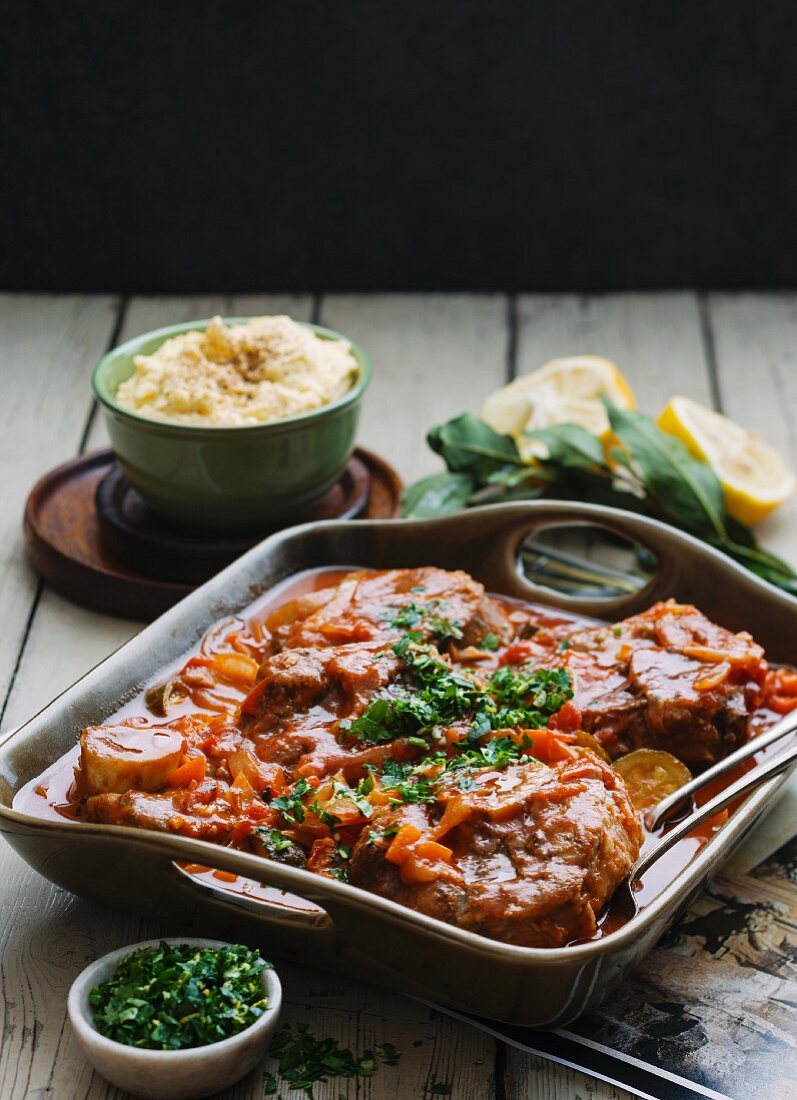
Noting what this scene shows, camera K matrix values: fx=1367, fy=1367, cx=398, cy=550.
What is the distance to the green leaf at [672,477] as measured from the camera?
427 centimetres

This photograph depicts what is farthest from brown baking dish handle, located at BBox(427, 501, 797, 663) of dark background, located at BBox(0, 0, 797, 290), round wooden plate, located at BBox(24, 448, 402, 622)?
dark background, located at BBox(0, 0, 797, 290)

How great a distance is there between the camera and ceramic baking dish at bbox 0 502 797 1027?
235 cm

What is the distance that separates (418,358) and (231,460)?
2106 millimetres

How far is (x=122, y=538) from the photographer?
4.33m

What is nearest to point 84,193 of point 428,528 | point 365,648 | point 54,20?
point 54,20

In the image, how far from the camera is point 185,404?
4.13 meters

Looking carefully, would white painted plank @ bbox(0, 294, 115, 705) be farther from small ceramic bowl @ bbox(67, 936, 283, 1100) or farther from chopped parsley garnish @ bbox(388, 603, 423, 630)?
small ceramic bowl @ bbox(67, 936, 283, 1100)

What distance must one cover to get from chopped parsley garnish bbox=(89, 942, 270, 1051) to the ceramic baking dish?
0.33ft

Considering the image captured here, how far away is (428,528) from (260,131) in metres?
3.25

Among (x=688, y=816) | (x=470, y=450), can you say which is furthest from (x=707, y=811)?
(x=470, y=450)

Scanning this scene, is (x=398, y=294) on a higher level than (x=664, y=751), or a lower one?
lower

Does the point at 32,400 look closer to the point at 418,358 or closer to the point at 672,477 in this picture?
the point at 418,358

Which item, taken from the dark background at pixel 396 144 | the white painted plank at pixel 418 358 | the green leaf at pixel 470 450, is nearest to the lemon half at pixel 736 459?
the green leaf at pixel 470 450

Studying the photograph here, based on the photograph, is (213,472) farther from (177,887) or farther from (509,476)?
(177,887)
